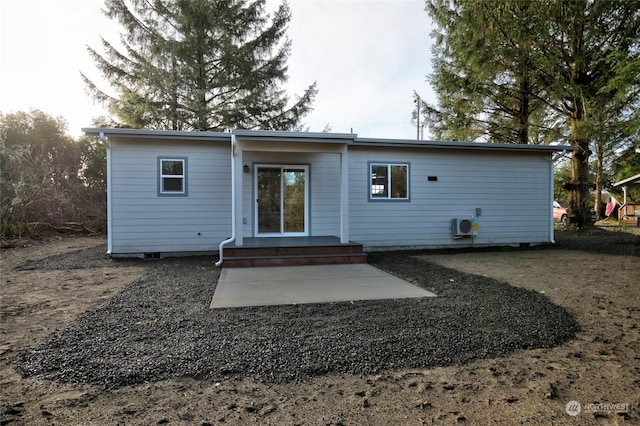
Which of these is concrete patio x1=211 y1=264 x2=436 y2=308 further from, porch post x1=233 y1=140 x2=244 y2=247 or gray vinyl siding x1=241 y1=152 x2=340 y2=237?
gray vinyl siding x1=241 y1=152 x2=340 y2=237

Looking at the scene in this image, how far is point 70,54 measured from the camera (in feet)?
44.1

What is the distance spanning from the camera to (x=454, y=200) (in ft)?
31.2

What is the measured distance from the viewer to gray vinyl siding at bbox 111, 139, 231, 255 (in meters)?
7.95

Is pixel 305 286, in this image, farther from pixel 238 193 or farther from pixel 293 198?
pixel 293 198

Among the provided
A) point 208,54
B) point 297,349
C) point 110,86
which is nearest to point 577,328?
point 297,349

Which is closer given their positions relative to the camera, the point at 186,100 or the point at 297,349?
the point at 297,349

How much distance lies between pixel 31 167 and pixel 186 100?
590 centimetres

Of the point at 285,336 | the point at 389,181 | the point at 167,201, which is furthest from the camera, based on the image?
the point at 389,181

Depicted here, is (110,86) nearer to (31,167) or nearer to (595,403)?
(31,167)

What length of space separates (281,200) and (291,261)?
2101 millimetres

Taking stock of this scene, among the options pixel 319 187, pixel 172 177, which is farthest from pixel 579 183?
pixel 172 177

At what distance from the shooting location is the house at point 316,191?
7859 mm

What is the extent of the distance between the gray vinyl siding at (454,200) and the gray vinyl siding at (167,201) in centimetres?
322

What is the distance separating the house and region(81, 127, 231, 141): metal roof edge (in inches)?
1.1
